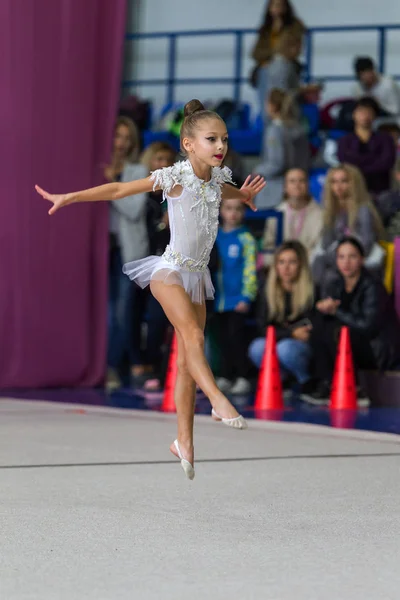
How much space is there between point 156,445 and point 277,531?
2.22 m

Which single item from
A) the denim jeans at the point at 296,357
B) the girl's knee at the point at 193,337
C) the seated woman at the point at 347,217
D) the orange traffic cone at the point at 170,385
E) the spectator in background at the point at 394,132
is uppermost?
the spectator in background at the point at 394,132

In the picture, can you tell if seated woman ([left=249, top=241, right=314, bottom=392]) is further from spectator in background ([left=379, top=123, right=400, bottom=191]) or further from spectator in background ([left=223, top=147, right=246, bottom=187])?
spectator in background ([left=379, top=123, right=400, bottom=191])

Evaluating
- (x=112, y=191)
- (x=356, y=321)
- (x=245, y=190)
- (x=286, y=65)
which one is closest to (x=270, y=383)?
(x=356, y=321)

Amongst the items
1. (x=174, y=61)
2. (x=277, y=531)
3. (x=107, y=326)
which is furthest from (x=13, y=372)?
(x=174, y=61)

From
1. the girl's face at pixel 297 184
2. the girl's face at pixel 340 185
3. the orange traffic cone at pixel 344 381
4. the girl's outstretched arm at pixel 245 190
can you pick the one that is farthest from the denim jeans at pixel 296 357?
the girl's outstretched arm at pixel 245 190

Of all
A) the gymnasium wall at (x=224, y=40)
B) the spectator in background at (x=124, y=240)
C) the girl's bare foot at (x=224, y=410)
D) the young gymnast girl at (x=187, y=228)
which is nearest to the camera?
the girl's bare foot at (x=224, y=410)

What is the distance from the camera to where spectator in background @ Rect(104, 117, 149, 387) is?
927cm

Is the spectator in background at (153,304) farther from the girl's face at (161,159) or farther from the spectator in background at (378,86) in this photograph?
the spectator in background at (378,86)

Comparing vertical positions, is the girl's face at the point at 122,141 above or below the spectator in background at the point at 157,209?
above

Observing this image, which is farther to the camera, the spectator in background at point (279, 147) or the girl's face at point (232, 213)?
the spectator in background at point (279, 147)

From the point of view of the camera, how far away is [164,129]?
12.8m

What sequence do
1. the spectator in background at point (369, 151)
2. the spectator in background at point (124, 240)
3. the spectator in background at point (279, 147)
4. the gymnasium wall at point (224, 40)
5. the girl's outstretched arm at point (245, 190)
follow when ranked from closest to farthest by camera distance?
the girl's outstretched arm at point (245, 190) < the spectator in background at point (124, 240) < the spectator in background at point (369, 151) < the spectator in background at point (279, 147) < the gymnasium wall at point (224, 40)

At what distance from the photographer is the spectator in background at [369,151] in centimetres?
1019

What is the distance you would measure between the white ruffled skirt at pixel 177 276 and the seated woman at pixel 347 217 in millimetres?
4263
